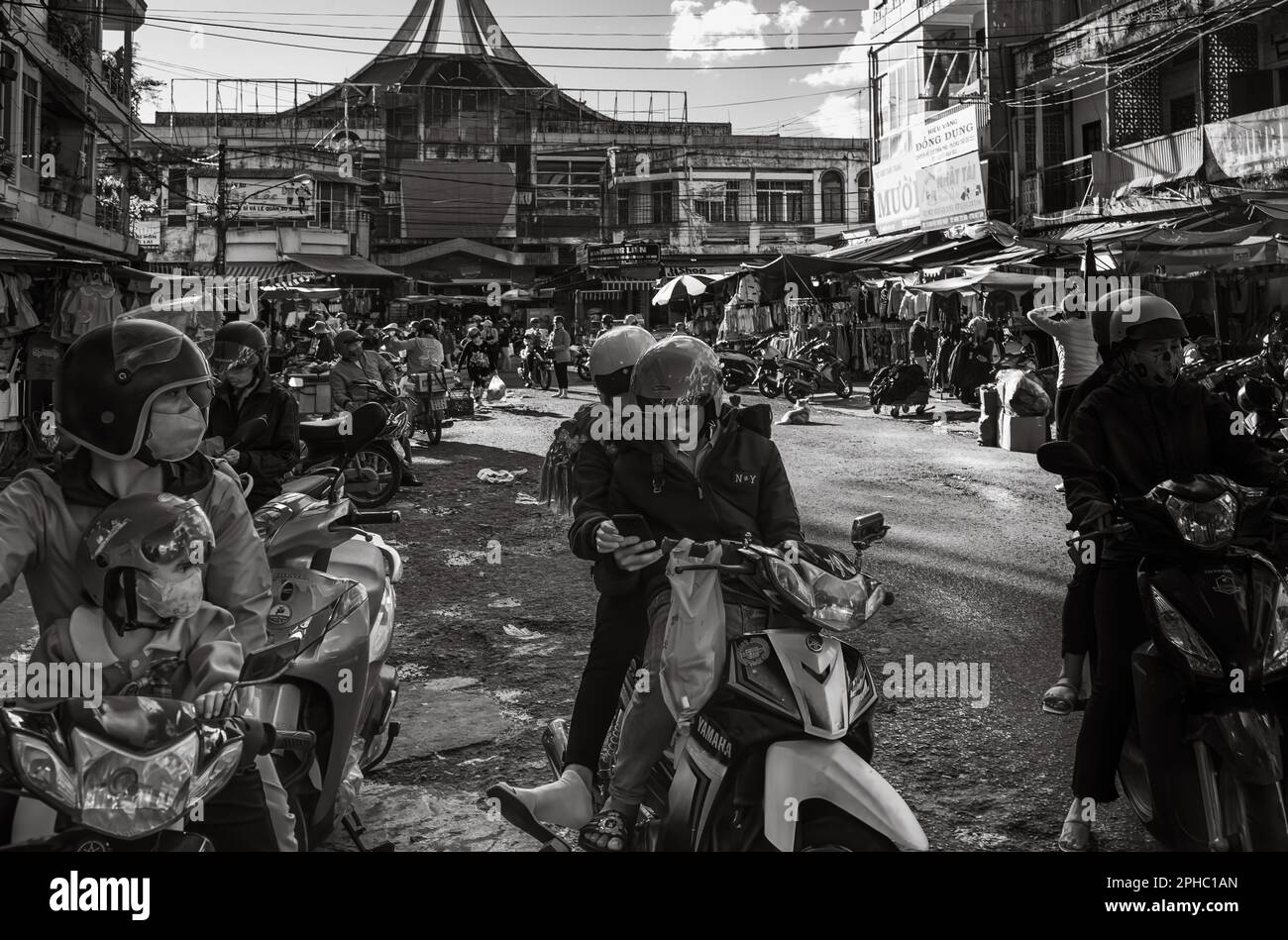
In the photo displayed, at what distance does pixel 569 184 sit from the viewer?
53.2 metres

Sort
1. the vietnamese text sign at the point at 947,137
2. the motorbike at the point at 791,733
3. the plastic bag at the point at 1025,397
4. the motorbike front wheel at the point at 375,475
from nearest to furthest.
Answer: the motorbike at the point at 791,733, the motorbike front wheel at the point at 375,475, the plastic bag at the point at 1025,397, the vietnamese text sign at the point at 947,137

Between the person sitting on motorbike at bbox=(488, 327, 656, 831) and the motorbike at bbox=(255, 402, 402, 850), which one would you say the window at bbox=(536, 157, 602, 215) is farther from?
the person sitting on motorbike at bbox=(488, 327, 656, 831)

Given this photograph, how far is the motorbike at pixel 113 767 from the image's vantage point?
1.81m

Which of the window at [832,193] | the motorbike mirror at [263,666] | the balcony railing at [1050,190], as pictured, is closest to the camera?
the motorbike mirror at [263,666]

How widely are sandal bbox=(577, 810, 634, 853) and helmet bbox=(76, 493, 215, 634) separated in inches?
47.4

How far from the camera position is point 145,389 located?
2.27 metres

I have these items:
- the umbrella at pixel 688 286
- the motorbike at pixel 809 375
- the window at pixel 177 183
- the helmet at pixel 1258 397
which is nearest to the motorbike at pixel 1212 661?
the helmet at pixel 1258 397

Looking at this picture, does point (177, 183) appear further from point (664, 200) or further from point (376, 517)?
point (376, 517)

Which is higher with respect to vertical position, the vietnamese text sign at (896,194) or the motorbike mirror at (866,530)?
the vietnamese text sign at (896,194)

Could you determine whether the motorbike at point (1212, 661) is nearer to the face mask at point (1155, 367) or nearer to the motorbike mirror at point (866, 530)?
the face mask at point (1155, 367)

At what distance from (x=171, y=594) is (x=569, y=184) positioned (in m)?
52.8

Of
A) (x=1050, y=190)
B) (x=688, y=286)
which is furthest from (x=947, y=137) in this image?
(x=688, y=286)

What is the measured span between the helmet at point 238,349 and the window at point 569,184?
4801 cm
